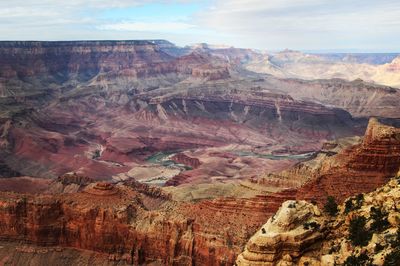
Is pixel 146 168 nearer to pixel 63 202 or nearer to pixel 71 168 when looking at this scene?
pixel 71 168

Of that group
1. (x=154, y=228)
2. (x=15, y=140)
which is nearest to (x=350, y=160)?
(x=154, y=228)

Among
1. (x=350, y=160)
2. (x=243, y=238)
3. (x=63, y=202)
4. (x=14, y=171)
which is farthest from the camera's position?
(x=14, y=171)

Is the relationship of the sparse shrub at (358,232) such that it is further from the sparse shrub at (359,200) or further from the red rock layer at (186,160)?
the red rock layer at (186,160)

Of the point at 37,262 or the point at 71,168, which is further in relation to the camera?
the point at 71,168

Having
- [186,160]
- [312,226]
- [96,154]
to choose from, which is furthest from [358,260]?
[96,154]

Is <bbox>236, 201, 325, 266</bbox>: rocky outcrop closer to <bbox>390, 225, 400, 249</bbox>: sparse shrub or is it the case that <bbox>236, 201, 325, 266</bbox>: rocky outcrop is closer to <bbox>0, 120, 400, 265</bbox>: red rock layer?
<bbox>390, 225, 400, 249</bbox>: sparse shrub

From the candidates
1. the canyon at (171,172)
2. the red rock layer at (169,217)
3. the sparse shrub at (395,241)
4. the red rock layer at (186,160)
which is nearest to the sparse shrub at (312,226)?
the canyon at (171,172)

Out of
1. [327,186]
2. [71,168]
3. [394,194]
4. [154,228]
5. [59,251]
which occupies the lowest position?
[71,168]
